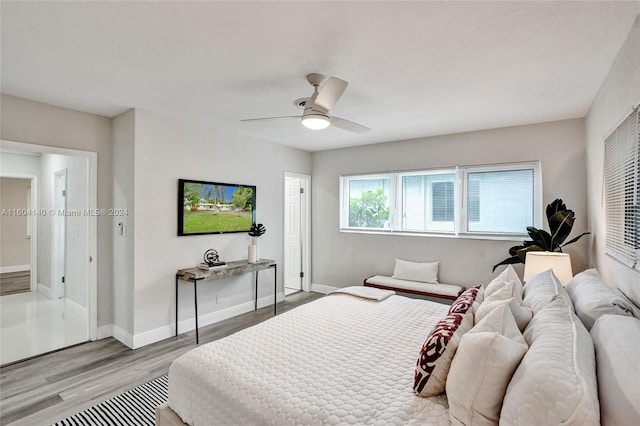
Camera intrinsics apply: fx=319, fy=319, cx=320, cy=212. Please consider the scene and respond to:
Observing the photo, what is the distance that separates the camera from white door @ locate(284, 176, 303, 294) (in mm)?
5844

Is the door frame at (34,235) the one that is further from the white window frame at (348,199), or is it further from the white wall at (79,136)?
the white window frame at (348,199)

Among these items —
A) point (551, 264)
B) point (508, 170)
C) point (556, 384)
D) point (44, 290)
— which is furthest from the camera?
point (44, 290)

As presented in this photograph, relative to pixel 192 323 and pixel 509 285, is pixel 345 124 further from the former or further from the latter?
pixel 192 323

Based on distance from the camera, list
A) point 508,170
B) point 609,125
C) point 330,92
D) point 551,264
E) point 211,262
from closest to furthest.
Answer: point 330,92, point 609,125, point 551,264, point 211,262, point 508,170

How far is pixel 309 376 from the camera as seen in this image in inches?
64.0

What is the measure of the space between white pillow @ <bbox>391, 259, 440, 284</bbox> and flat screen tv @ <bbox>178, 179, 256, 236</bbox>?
225 centimetres

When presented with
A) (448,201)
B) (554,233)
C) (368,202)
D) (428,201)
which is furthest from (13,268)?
(554,233)

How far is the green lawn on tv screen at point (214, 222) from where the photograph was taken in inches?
153

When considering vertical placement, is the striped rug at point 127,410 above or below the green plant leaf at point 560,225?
below

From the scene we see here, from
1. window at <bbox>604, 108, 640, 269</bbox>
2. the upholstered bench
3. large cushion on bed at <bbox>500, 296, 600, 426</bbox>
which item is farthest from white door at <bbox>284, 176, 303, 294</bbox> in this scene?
large cushion on bed at <bbox>500, 296, 600, 426</bbox>

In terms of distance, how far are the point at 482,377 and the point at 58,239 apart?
6.11 metres

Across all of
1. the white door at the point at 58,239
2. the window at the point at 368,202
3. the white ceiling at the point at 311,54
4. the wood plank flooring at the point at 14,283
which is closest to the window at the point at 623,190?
the white ceiling at the point at 311,54

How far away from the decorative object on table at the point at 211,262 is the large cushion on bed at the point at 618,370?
350cm

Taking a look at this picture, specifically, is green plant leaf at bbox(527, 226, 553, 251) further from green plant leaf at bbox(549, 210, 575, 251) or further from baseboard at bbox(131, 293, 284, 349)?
baseboard at bbox(131, 293, 284, 349)
